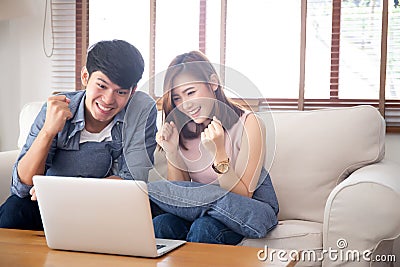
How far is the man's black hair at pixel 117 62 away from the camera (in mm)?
1848

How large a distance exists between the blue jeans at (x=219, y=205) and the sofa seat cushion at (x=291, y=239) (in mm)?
32

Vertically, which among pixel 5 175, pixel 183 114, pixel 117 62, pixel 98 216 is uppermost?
pixel 117 62

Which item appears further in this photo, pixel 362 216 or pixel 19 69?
pixel 19 69

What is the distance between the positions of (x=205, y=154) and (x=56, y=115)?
55cm

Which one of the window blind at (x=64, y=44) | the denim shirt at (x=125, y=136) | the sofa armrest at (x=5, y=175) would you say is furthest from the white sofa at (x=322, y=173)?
the window blind at (x=64, y=44)

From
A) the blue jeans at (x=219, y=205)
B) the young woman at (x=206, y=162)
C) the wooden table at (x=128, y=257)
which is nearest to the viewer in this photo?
the wooden table at (x=128, y=257)

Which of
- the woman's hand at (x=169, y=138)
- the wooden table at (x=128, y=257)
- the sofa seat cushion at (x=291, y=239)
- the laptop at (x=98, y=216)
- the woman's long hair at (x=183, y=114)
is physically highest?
the woman's long hair at (x=183, y=114)

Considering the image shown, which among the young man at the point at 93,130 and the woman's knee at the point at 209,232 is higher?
the young man at the point at 93,130

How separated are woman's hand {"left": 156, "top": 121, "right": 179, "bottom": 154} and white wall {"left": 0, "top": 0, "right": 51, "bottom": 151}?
1.88m

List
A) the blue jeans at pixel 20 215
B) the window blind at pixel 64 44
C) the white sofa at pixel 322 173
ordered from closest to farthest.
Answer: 1. the white sofa at pixel 322 173
2. the blue jeans at pixel 20 215
3. the window blind at pixel 64 44

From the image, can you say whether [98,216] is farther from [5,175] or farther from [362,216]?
[5,175]

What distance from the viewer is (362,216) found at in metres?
1.73

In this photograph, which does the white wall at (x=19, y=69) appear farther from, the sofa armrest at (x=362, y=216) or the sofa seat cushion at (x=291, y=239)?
the sofa armrest at (x=362, y=216)

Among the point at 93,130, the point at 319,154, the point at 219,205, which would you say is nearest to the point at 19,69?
the point at 93,130
